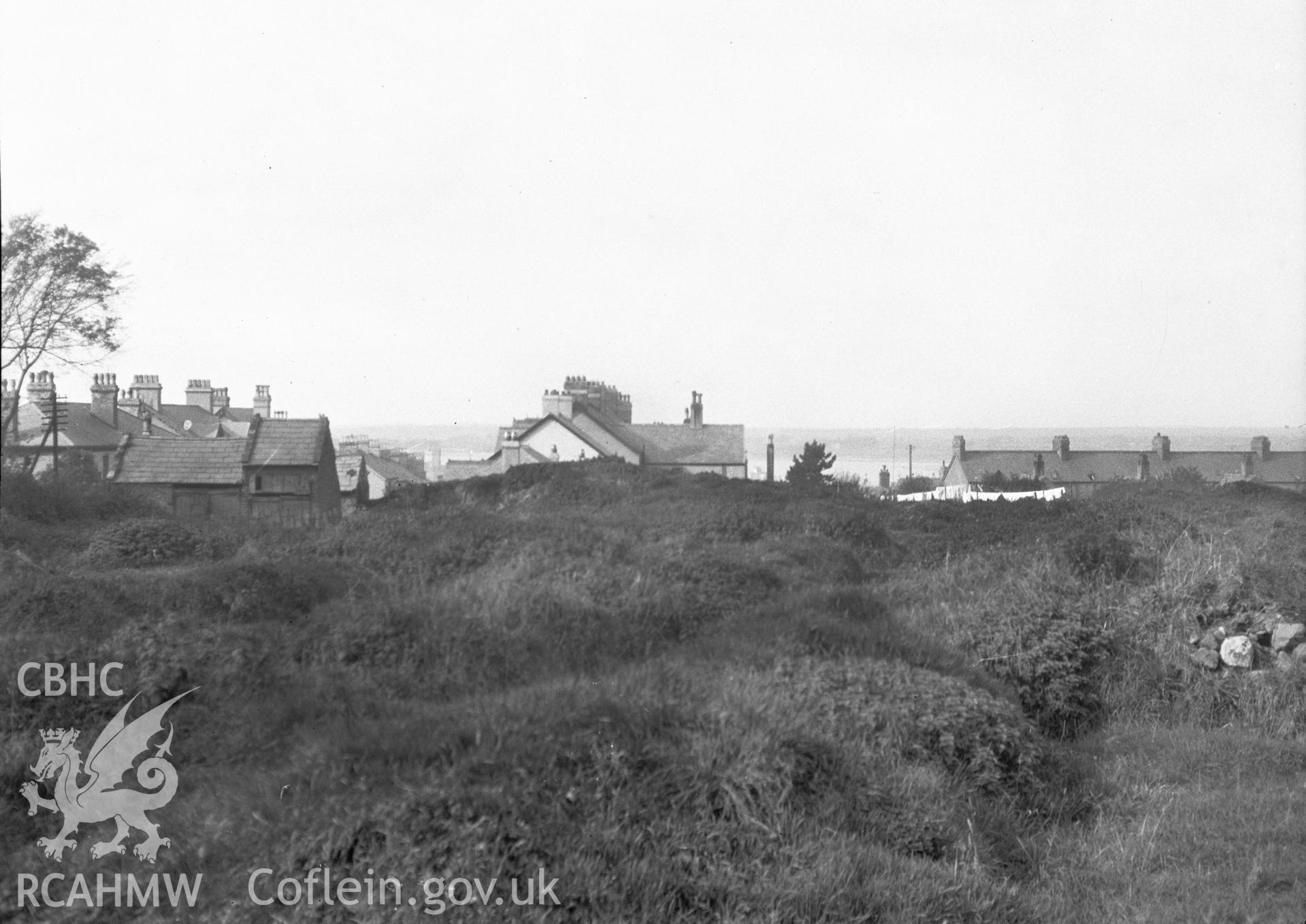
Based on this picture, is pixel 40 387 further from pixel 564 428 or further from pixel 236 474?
pixel 564 428

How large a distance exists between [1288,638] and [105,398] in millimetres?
10593

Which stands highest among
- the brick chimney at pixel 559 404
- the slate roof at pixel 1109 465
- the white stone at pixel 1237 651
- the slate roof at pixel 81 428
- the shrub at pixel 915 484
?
the brick chimney at pixel 559 404

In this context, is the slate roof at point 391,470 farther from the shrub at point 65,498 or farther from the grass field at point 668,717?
the shrub at point 65,498

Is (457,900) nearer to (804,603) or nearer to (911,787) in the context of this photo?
(911,787)

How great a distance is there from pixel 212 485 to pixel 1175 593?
9497mm

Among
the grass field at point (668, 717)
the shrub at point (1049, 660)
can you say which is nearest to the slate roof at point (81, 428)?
the grass field at point (668, 717)

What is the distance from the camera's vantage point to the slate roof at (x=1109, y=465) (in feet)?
68.8

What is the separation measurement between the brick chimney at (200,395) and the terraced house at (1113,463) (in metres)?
14.1

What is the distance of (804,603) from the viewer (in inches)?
341

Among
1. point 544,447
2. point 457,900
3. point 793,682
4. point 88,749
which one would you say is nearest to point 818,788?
point 793,682

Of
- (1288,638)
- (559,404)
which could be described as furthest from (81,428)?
(1288,638)

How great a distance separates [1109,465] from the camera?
71.4ft

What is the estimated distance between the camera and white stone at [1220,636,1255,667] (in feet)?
30.9

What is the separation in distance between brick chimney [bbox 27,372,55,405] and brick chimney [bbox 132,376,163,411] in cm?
135
